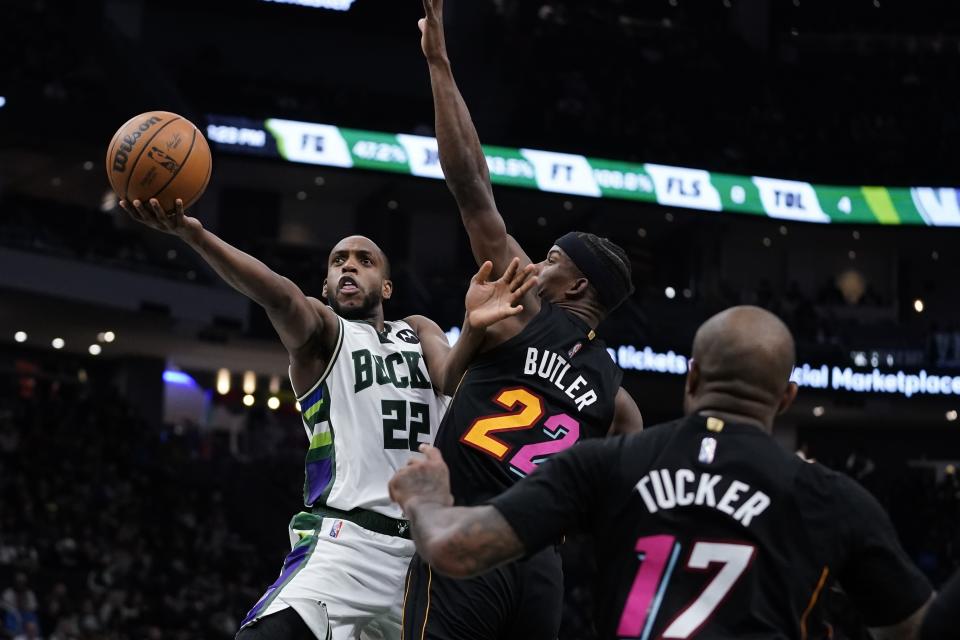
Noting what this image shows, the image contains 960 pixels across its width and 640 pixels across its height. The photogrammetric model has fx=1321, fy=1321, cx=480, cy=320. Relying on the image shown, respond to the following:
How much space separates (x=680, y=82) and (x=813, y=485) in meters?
29.4

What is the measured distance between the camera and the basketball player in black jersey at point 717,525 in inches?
122

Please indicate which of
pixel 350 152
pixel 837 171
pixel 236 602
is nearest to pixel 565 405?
pixel 236 602

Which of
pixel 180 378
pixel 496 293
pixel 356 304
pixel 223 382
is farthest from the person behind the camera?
pixel 223 382

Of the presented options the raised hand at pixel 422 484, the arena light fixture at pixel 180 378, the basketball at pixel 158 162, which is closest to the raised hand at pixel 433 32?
the basketball at pixel 158 162

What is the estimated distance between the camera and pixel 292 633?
16.3ft

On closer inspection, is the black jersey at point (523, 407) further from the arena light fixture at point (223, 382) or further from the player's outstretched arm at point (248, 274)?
the arena light fixture at point (223, 382)

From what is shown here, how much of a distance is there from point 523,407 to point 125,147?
197 cm

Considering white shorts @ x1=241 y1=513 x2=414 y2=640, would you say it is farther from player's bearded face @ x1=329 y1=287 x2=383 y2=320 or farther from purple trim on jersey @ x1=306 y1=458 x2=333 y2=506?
player's bearded face @ x1=329 y1=287 x2=383 y2=320

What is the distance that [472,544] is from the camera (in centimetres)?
315

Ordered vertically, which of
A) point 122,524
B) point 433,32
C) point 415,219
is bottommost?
point 122,524

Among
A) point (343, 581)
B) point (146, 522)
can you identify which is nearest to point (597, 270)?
point (343, 581)

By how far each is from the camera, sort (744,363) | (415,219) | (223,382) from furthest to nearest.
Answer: (223,382) < (415,219) < (744,363)

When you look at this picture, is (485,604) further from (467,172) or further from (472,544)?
(467,172)

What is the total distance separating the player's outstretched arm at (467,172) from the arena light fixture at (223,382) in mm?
26172
